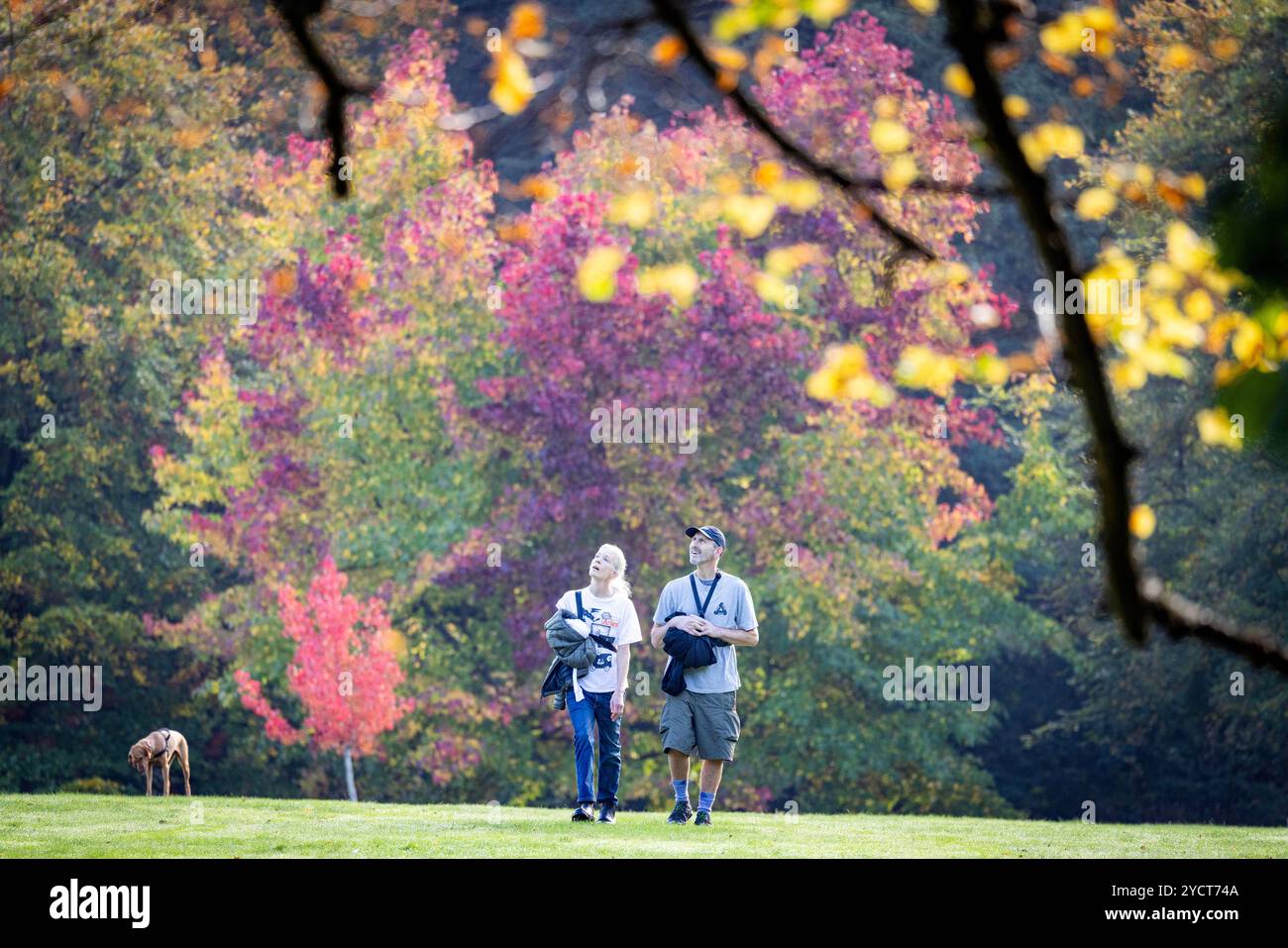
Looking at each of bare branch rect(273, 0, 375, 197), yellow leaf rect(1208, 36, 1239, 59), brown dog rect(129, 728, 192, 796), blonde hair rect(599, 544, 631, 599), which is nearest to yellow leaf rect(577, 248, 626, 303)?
bare branch rect(273, 0, 375, 197)

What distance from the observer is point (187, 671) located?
70.5 ft

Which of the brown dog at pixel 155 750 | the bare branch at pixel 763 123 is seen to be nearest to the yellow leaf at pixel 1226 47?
the bare branch at pixel 763 123

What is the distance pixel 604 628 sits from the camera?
10.3 m

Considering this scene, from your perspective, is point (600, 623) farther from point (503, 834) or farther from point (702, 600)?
point (503, 834)

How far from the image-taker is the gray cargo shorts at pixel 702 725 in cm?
1038

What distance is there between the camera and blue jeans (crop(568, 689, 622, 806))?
34.0 feet

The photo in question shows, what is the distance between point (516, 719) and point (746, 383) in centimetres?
475

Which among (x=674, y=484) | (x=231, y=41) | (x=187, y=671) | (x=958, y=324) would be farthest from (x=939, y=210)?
(x=231, y=41)

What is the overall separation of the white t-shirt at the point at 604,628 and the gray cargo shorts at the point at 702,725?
0.41 metres

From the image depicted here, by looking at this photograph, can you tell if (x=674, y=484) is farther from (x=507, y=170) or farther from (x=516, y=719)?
(x=507, y=170)

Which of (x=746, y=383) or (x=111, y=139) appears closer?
(x=746, y=383)

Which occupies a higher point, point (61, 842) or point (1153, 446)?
point (1153, 446)

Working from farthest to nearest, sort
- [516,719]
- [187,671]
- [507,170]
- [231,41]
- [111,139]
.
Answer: [507,170] → [231,41] → [111,139] → [187,671] → [516,719]

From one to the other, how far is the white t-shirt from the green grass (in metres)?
0.88
